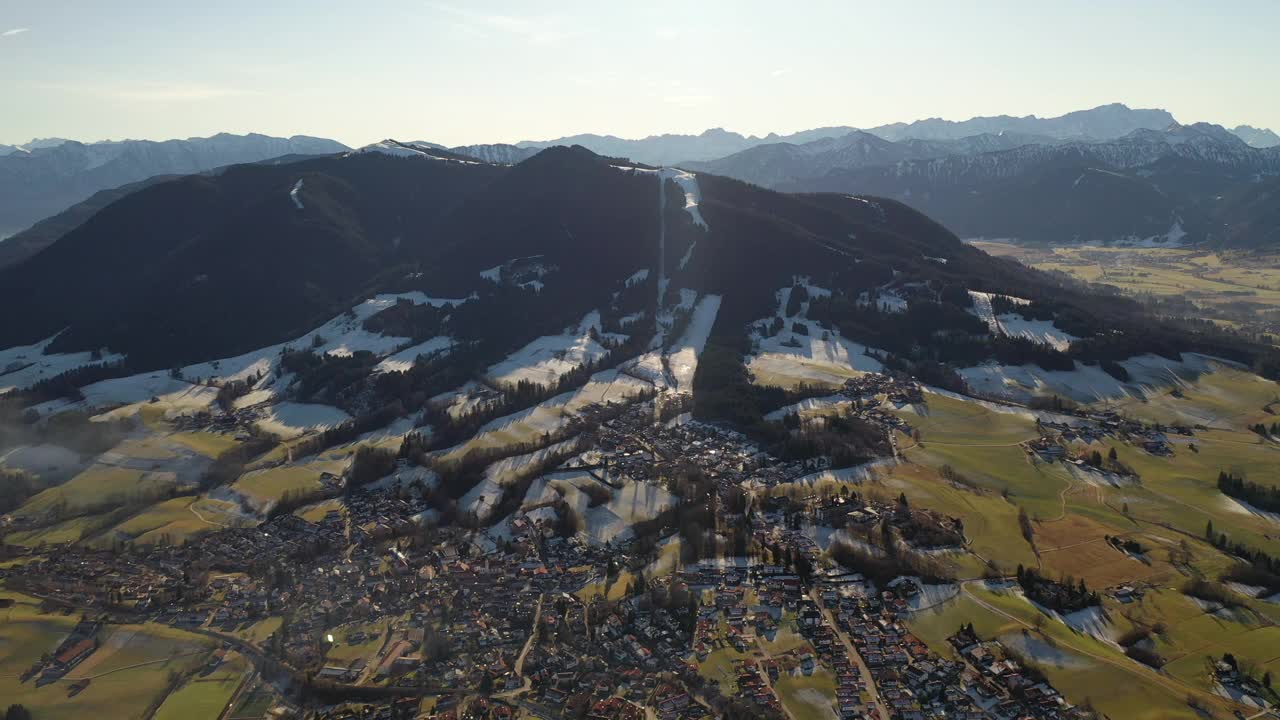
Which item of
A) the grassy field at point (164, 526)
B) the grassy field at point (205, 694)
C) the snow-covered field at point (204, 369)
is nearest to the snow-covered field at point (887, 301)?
the snow-covered field at point (204, 369)

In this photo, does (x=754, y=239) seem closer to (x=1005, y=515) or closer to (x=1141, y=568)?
(x=1005, y=515)

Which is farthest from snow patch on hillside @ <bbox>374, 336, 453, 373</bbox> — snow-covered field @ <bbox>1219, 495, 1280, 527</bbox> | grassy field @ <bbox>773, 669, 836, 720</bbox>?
snow-covered field @ <bbox>1219, 495, 1280, 527</bbox>

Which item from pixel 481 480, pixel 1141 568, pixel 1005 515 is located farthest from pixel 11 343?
pixel 1141 568

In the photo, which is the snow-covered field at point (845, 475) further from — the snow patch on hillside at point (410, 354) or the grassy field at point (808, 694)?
the snow patch on hillside at point (410, 354)

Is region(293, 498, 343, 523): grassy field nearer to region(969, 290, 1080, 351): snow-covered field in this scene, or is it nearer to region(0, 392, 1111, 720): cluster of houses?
region(0, 392, 1111, 720): cluster of houses

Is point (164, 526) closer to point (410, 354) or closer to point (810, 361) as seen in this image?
point (410, 354)

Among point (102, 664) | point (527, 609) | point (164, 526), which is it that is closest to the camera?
point (102, 664)

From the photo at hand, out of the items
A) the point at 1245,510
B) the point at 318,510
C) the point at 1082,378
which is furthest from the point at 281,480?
the point at 1082,378

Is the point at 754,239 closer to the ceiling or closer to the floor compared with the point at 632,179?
closer to the floor

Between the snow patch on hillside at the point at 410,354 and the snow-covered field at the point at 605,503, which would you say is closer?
the snow-covered field at the point at 605,503
